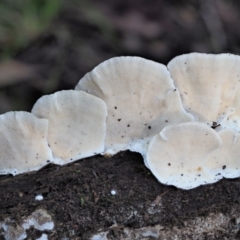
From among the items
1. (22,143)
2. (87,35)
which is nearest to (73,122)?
(22,143)

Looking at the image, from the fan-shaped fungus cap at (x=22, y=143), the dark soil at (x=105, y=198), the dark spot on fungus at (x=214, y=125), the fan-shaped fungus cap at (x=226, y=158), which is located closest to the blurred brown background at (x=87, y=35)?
the fan-shaped fungus cap at (x=22, y=143)

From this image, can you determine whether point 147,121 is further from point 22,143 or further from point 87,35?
point 87,35

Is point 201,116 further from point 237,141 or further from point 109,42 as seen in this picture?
point 109,42

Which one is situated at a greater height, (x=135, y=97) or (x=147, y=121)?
(x=135, y=97)

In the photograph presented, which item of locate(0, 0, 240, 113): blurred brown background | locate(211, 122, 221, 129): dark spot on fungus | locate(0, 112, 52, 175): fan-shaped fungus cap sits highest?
locate(211, 122, 221, 129): dark spot on fungus

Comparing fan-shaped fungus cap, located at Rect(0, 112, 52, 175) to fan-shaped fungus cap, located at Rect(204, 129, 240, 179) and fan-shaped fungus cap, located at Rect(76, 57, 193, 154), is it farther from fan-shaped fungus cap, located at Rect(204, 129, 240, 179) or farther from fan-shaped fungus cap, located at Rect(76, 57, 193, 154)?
fan-shaped fungus cap, located at Rect(204, 129, 240, 179)

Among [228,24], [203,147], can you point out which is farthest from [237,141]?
[228,24]

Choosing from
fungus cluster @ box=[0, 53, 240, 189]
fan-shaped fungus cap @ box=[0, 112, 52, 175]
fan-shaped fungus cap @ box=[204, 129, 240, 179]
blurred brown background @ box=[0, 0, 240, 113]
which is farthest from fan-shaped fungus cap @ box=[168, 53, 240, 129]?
blurred brown background @ box=[0, 0, 240, 113]
